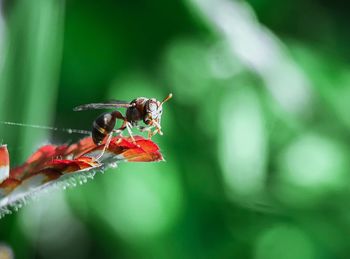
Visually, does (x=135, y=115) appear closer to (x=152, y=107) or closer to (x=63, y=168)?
(x=152, y=107)

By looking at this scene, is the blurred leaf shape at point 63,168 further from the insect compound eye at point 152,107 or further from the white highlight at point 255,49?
the white highlight at point 255,49

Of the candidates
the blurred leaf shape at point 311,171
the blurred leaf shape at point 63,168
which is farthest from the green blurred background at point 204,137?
the blurred leaf shape at point 63,168

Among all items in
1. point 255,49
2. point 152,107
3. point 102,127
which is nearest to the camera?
point 102,127

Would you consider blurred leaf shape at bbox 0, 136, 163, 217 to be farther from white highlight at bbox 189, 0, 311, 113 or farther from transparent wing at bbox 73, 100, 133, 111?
white highlight at bbox 189, 0, 311, 113

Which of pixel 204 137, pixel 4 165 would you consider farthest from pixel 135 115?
pixel 204 137

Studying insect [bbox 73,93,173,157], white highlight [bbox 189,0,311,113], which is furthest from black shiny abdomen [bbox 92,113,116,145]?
white highlight [bbox 189,0,311,113]

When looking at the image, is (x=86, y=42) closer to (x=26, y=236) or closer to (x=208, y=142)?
(x=208, y=142)
